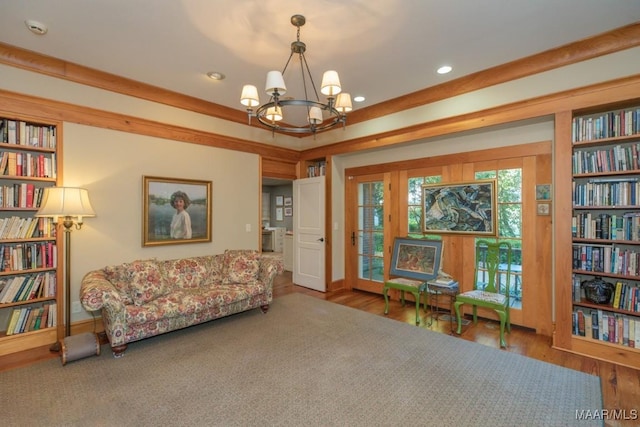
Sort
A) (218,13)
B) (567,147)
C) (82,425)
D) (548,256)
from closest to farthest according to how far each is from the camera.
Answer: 1. (82,425)
2. (218,13)
3. (567,147)
4. (548,256)

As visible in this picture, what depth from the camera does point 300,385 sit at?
2.35 m

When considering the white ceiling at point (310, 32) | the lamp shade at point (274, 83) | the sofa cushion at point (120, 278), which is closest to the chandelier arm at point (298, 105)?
the lamp shade at point (274, 83)

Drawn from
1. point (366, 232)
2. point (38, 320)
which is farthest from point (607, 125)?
point (38, 320)

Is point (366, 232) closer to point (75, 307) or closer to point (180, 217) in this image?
point (180, 217)

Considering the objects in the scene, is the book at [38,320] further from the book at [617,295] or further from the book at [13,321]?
the book at [617,295]

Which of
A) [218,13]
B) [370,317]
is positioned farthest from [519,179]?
[218,13]

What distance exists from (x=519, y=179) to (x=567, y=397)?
233cm

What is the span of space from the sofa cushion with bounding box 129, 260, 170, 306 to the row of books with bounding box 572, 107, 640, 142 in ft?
15.7

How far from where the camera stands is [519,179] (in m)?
3.56

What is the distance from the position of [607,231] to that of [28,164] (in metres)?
5.87

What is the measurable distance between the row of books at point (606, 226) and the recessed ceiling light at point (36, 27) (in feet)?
17.2

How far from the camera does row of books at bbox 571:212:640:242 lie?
271 cm

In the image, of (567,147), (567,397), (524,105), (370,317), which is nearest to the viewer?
(567,397)

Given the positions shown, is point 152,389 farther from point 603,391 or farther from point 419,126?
point 419,126
